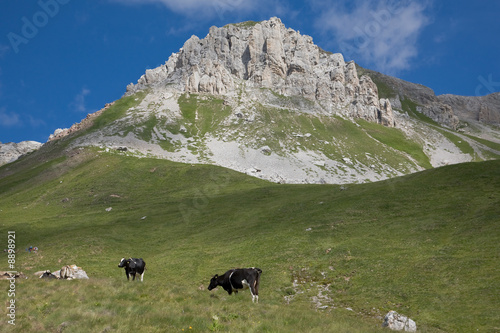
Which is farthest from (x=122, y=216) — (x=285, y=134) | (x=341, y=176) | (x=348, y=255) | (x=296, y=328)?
(x=285, y=134)

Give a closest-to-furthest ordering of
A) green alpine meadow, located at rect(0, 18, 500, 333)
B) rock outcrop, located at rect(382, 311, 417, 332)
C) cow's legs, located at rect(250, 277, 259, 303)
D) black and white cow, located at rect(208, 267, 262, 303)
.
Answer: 1. green alpine meadow, located at rect(0, 18, 500, 333)
2. rock outcrop, located at rect(382, 311, 417, 332)
3. cow's legs, located at rect(250, 277, 259, 303)
4. black and white cow, located at rect(208, 267, 262, 303)

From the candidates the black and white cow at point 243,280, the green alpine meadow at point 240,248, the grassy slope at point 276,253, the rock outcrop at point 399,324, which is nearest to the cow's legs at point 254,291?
the black and white cow at point 243,280

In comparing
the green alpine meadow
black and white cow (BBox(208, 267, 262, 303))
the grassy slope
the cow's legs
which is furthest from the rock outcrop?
black and white cow (BBox(208, 267, 262, 303))

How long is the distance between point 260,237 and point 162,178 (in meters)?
63.2

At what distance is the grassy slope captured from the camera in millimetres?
16328

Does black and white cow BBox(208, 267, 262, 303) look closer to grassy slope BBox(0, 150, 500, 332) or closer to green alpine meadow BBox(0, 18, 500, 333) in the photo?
green alpine meadow BBox(0, 18, 500, 333)

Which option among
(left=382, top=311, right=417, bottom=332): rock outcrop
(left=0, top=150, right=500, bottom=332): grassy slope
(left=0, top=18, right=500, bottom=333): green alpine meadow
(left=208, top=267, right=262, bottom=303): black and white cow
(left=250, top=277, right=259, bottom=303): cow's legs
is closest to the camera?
(left=0, top=150, right=500, bottom=332): grassy slope

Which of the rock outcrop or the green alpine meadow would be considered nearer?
the green alpine meadow

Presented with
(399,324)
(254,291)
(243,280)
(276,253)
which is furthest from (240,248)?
(399,324)

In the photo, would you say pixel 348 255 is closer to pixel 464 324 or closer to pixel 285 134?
pixel 464 324

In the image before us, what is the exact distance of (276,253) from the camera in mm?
37312

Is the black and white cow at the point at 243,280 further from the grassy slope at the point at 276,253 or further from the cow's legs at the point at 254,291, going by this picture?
the grassy slope at the point at 276,253

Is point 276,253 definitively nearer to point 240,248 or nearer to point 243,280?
point 240,248

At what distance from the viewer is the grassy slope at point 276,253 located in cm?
1633
